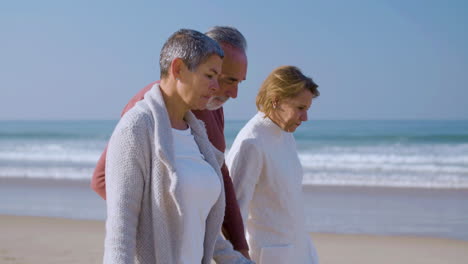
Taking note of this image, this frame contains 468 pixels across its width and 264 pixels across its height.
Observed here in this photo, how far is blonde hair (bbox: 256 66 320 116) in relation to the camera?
10.7ft

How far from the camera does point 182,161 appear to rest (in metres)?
2.12

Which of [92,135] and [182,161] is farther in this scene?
[92,135]

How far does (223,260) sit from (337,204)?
28.1ft

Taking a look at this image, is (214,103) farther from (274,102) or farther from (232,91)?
(274,102)

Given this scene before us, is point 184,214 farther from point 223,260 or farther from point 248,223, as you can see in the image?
point 248,223

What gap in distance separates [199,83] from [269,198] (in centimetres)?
118

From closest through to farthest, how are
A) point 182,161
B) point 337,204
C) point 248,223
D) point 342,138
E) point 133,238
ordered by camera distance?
point 133,238 < point 182,161 < point 248,223 < point 337,204 < point 342,138

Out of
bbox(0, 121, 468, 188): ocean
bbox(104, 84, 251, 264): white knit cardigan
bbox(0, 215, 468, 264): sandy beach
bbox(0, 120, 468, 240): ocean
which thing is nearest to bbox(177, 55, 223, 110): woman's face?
bbox(104, 84, 251, 264): white knit cardigan

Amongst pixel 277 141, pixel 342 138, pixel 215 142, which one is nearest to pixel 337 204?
pixel 277 141

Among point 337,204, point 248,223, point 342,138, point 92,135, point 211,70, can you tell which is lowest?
point 92,135

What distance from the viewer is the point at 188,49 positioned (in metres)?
2.12

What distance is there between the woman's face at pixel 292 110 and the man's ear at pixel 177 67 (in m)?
1.21

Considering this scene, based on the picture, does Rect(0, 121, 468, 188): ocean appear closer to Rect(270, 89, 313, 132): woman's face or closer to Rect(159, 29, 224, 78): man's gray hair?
Rect(270, 89, 313, 132): woman's face

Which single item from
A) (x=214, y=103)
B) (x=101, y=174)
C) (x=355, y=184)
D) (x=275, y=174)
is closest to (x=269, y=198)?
(x=275, y=174)
